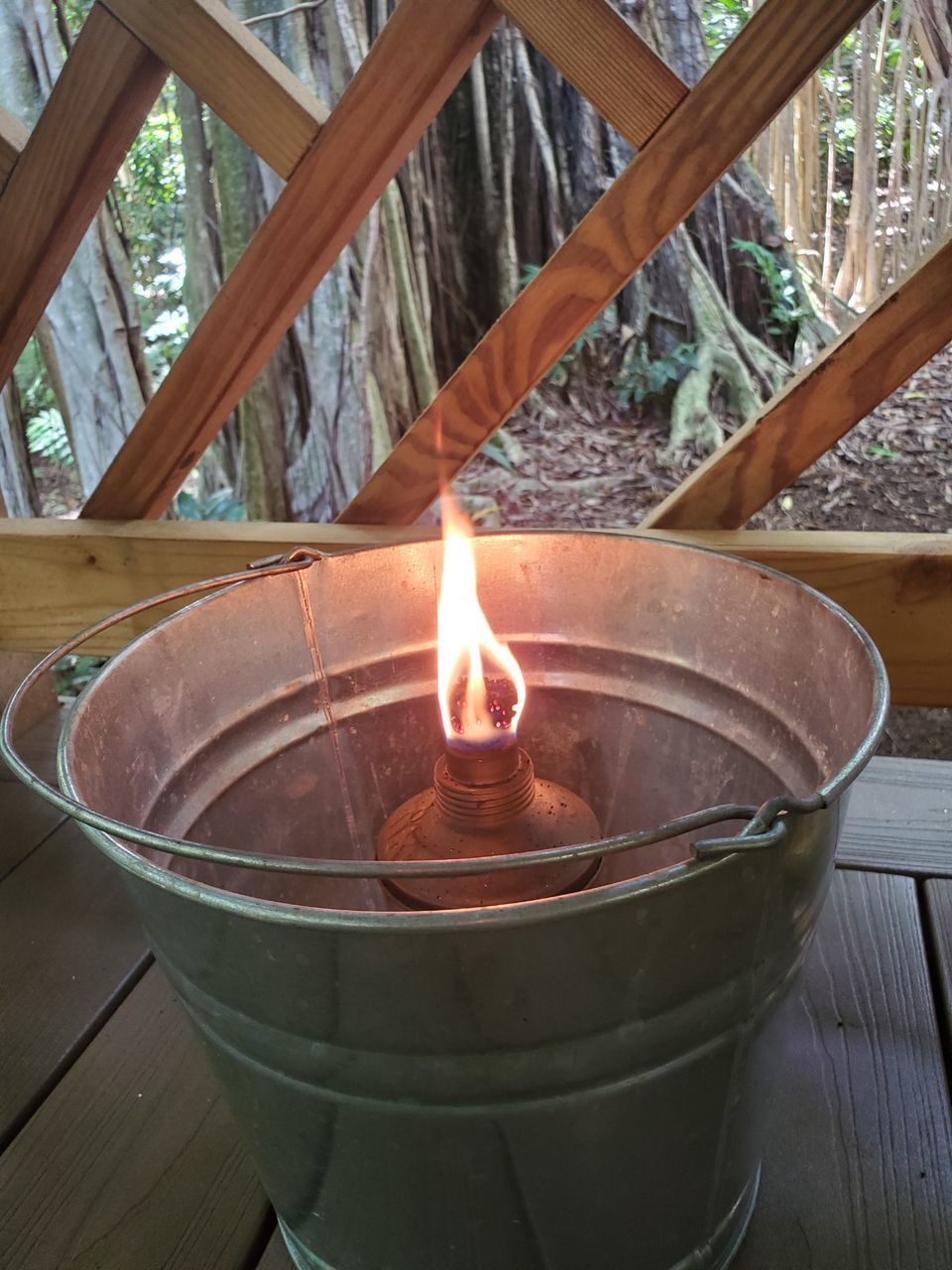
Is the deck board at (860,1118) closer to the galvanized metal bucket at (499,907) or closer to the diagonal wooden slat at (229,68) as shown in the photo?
the galvanized metal bucket at (499,907)

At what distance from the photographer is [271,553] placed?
4.28 ft

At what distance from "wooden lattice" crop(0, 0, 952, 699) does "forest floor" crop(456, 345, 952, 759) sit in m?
2.16

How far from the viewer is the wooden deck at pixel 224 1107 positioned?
0.87 m

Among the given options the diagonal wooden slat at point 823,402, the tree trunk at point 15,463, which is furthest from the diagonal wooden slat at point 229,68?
the tree trunk at point 15,463

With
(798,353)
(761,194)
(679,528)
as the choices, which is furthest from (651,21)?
(679,528)

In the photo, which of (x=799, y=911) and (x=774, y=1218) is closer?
(x=799, y=911)

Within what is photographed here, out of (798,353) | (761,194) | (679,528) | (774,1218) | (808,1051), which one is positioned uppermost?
(761,194)

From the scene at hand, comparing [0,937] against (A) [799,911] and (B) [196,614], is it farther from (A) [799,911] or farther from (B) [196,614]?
(A) [799,911]

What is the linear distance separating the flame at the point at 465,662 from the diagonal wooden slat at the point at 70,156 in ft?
2.09

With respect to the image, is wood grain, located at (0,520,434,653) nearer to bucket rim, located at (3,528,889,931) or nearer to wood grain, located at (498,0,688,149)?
wood grain, located at (498,0,688,149)

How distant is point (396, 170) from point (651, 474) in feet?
8.85

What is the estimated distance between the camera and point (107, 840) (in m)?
0.61

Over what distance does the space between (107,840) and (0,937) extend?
0.80 metres

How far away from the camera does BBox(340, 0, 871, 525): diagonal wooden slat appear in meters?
0.92
